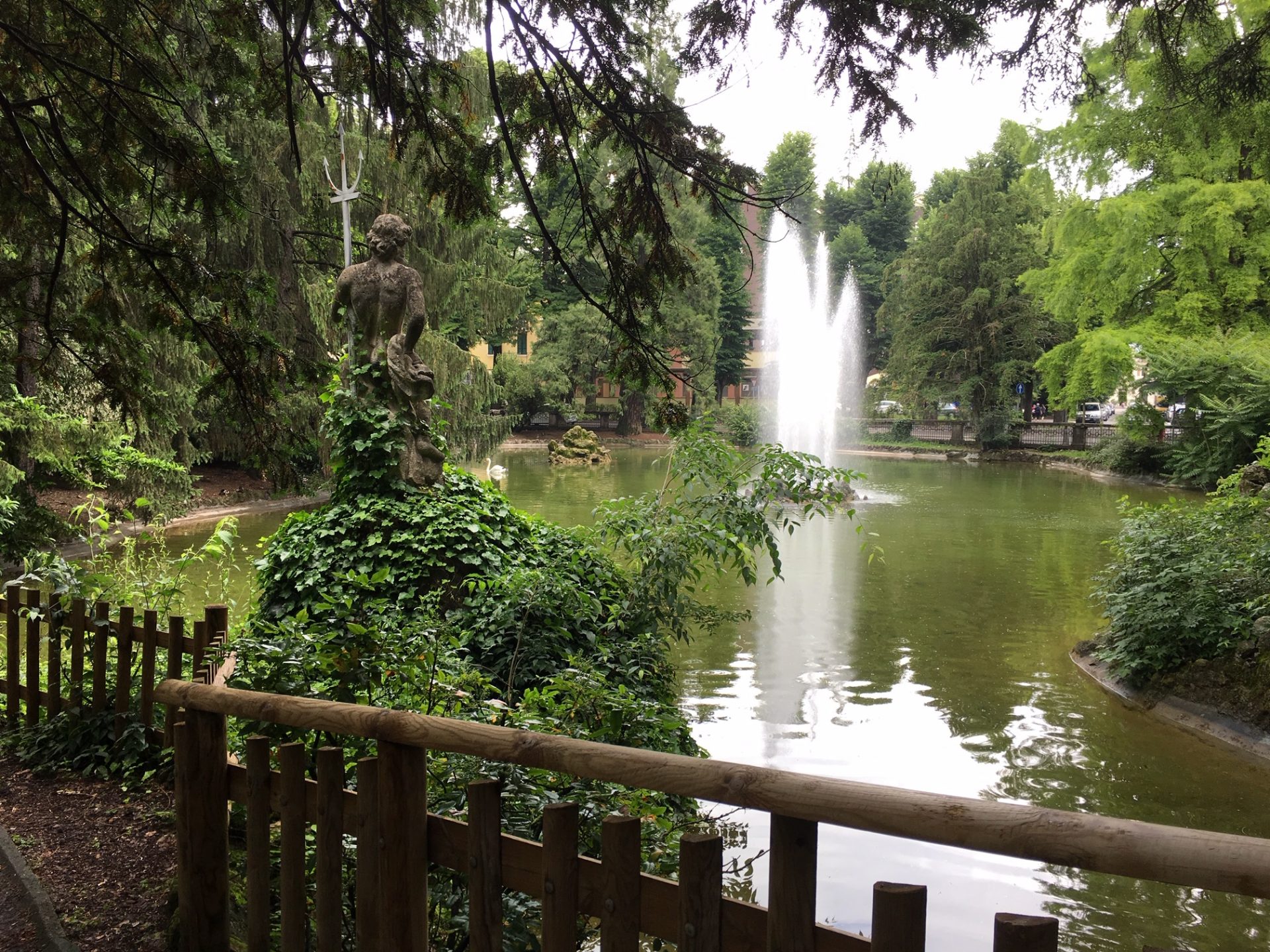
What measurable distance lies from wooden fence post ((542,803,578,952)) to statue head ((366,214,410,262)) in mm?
6550

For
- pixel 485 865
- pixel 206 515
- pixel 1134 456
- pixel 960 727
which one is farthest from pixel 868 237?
pixel 485 865

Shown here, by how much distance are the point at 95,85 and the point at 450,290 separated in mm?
16141

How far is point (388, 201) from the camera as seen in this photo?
1834 cm

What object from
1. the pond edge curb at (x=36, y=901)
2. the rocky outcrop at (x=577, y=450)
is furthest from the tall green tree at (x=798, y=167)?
the pond edge curb at (x=36, y=901)

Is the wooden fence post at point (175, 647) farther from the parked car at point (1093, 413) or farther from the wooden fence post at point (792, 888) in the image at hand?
the parked car at point (1093, 413)

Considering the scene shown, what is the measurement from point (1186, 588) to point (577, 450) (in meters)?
26.6

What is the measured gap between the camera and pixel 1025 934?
1437 mm

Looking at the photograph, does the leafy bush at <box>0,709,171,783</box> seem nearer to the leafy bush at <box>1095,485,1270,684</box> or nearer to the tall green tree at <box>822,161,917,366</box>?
the leafy bush at <box>1095,485,1270,684</box>

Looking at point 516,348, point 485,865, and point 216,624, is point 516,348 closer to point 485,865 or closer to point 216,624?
point 216,624

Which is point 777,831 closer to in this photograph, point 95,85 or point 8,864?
point 8,864

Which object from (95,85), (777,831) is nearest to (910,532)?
(95,85)

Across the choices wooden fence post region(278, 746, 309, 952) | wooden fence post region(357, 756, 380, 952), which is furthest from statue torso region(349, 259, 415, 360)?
wooden fence post region(357, 756, 380, 952)

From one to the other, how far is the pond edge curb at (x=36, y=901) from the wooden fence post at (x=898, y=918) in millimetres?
2632

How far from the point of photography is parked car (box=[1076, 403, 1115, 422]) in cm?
4759
